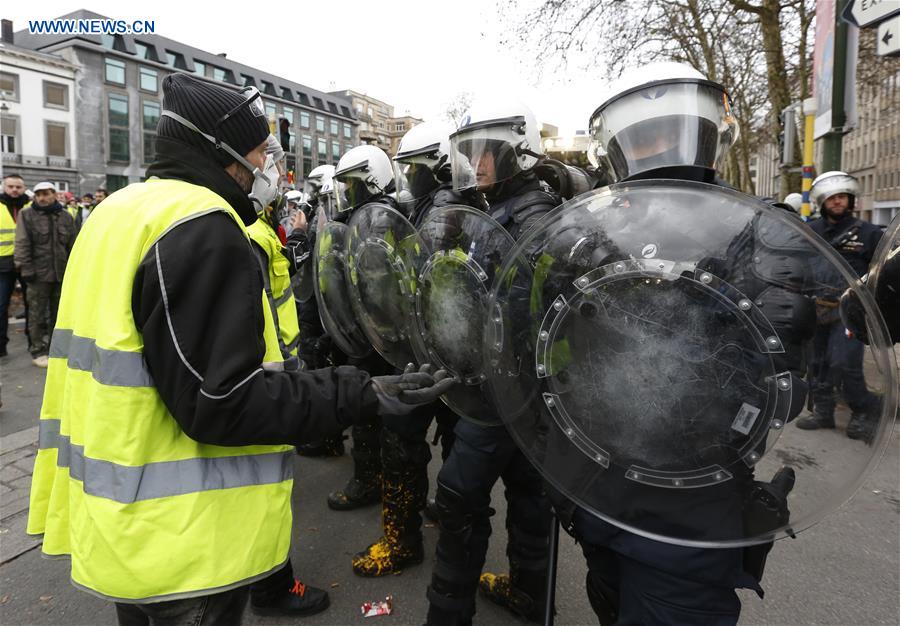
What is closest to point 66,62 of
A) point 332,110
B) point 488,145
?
point 332,110

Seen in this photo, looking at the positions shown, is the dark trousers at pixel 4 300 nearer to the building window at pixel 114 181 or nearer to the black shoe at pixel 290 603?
the black shoe at pixel 290 603

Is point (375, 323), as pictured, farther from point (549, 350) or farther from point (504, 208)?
point (549, 350)

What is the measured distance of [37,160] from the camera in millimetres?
35562

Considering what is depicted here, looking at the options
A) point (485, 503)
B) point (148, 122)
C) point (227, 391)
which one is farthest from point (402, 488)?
point (148, 122)

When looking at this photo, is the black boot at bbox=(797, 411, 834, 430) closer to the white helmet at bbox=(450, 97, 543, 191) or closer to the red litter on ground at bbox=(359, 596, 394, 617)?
the white helmet at bbox=(450, 97, 543, 191)

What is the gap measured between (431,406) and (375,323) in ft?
1.77

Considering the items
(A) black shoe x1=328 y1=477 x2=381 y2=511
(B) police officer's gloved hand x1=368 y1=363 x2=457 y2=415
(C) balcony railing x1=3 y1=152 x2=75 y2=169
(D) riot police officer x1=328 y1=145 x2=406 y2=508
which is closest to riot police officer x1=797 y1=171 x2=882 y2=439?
(B) police officer's gloved hand x1=368 y1=363 x2=457 y2=415

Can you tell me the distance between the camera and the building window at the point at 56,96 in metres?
36.7

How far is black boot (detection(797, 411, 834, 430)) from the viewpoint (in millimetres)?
1020

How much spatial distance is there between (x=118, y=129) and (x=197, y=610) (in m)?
47.5

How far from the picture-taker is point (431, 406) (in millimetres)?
2627

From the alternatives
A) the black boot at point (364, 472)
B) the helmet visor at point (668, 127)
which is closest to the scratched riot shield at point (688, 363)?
the helmet visor at point (668, 127)

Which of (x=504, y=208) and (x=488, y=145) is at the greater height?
(x=488, y=145)

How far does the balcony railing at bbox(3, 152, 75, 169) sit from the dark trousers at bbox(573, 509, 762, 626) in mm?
43006
